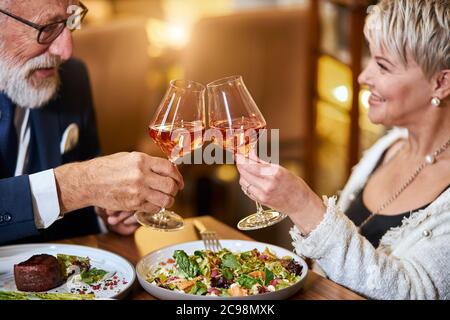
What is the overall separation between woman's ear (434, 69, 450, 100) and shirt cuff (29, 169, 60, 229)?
93cm

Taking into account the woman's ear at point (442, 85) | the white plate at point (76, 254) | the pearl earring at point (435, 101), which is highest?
the woman's ear at point (442, 85)

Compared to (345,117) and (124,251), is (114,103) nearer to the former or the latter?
(345,117)

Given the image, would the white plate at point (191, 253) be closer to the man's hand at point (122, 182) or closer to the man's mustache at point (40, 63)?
the man's hand at point (122, 182)

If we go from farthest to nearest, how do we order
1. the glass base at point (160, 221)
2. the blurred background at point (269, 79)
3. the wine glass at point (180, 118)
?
the blurred background at point (269, 79)
the glass base at point (160, 221)
the wine glass at point (180, 118)

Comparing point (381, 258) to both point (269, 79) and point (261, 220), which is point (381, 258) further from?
point (269, 79)

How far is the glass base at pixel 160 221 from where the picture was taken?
5.50 feet

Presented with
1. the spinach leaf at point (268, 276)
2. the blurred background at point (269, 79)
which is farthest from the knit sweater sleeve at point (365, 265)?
the blurred background at point (269, 79)

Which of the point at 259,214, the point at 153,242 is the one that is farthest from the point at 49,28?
the point at 259,214

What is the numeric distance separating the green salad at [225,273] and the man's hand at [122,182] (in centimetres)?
13

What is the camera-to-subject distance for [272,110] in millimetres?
3811

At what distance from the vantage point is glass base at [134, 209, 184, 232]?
1.68 metres

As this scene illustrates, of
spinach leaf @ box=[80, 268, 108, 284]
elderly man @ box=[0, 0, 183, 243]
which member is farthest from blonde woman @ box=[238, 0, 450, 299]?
spinach leaf @ box=[80, 268, 108, 284]
